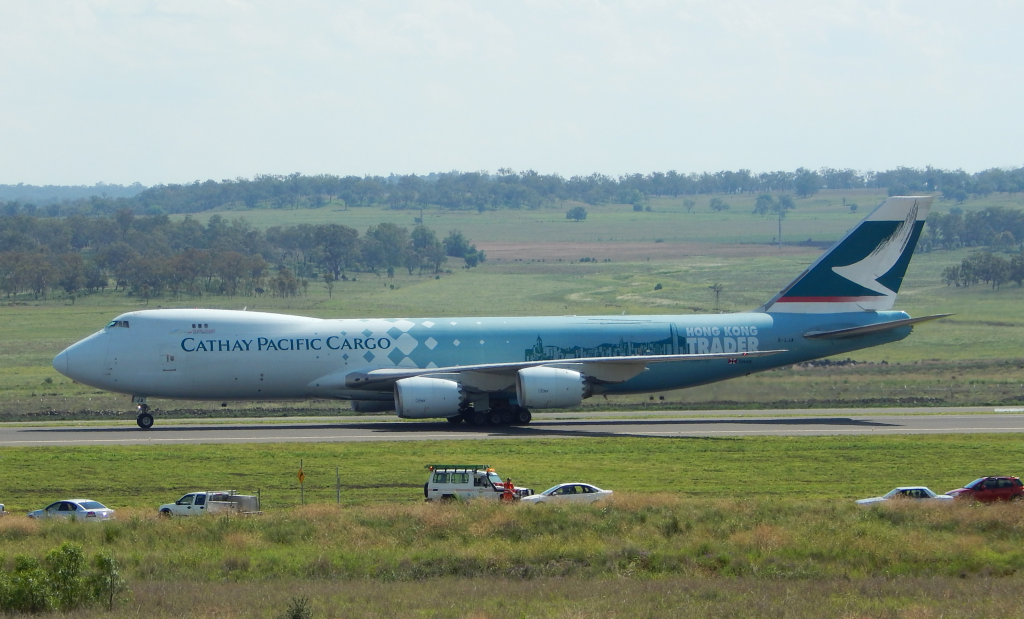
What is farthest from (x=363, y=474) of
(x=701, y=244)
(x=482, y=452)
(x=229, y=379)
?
(x=701, y=244)

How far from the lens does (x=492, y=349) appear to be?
45.6 metres

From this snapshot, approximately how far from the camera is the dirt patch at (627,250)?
16412 centimetres

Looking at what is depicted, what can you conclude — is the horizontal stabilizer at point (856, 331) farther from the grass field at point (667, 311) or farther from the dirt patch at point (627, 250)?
the dirt patch at point (627, 250)

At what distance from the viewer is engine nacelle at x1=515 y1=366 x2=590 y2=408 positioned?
42.5 meters

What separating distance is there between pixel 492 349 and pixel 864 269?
49.4 ft

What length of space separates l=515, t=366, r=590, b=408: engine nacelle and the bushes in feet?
77.1

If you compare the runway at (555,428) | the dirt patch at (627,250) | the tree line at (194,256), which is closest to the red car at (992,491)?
the runway at (555,428)

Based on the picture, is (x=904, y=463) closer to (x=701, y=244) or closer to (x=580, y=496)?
(x=580, y=496)

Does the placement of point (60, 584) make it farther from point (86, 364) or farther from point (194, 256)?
point (194, 256)

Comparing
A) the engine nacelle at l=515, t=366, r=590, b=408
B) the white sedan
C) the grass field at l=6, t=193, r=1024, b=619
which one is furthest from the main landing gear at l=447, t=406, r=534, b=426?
the white sedan

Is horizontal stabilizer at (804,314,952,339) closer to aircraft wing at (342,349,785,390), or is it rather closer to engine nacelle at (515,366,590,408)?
aircraft wing at (342,349,785,390)

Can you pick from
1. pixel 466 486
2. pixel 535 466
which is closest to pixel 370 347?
pixel 535 466

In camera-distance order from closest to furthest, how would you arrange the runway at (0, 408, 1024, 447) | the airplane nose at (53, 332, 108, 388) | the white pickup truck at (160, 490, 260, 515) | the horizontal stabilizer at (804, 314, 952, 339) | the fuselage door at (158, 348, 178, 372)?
the white pickup truck at (160, 490, 260, 515), the runway at (0, 408, 1024, 447), the airplane nose at (53, 332, 108, 388), the fuselage door at (158, 348, 178, 372), the horizontal stabilizer at (804, 314, 952, 339)

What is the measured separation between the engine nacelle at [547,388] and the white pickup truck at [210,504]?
16382mm
